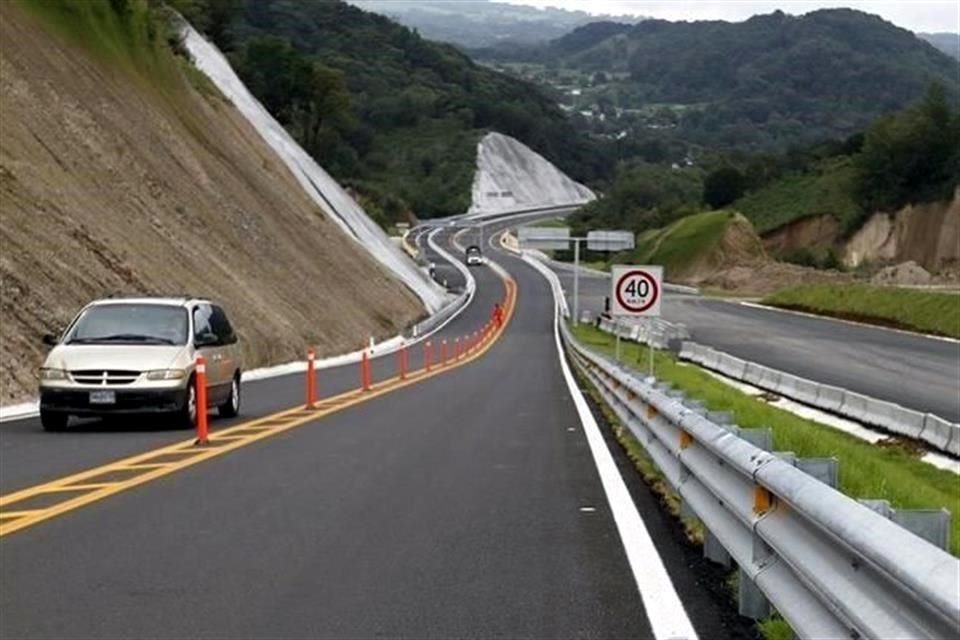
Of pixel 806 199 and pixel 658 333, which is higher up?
pixel 806 199

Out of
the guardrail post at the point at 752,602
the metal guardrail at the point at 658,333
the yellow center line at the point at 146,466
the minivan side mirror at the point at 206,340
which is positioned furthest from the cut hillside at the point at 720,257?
the guardrail post at the point at 752,602

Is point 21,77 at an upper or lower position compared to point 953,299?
upper

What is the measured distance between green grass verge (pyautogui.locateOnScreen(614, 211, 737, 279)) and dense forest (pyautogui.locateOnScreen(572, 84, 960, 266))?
8.41 m

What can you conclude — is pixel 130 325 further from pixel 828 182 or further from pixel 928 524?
pixel 828 182

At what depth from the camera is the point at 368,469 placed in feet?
50.3

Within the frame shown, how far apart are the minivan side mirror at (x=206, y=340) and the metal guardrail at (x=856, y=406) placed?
11.3 metres

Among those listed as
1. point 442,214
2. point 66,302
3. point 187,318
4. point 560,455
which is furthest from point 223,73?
point 442,214

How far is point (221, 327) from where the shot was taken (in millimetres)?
23234

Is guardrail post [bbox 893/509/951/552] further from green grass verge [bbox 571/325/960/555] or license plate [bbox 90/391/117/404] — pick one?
license plate [bbox 90/391/117/404]

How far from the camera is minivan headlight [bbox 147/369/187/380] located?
20.0 meters

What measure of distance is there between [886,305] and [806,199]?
6961 cm

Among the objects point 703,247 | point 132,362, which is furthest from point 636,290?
point 703,247

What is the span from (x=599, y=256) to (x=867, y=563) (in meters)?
146

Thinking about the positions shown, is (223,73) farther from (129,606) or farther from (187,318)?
(129,606)
